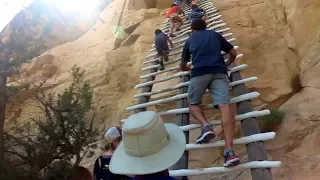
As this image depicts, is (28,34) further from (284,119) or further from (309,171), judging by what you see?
(309,171)

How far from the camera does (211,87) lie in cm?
276

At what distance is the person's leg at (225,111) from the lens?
2.28 metres

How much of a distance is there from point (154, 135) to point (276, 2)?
5.73m

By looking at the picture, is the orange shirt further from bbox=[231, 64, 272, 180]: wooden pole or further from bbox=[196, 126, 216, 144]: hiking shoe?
bbox=[196, 126, 216, 144]: hiking shoe

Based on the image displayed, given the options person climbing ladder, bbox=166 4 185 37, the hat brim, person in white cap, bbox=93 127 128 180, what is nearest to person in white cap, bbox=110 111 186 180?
the hat brim

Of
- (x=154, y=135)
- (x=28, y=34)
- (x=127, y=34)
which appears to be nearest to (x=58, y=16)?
(x=127, y=34)

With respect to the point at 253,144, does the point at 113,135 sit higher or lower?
higher

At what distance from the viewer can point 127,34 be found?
310 inches

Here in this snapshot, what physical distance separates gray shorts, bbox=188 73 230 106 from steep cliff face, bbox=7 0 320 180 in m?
1.79

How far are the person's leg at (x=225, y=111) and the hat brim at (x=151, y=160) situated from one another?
0.91 metres

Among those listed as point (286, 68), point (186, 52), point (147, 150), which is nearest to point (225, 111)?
point (186, 52)

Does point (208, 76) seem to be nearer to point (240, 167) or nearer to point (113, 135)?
point (240, 167)

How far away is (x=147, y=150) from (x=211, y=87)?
1495mm

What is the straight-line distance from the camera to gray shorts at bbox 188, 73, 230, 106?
2.68 metres
